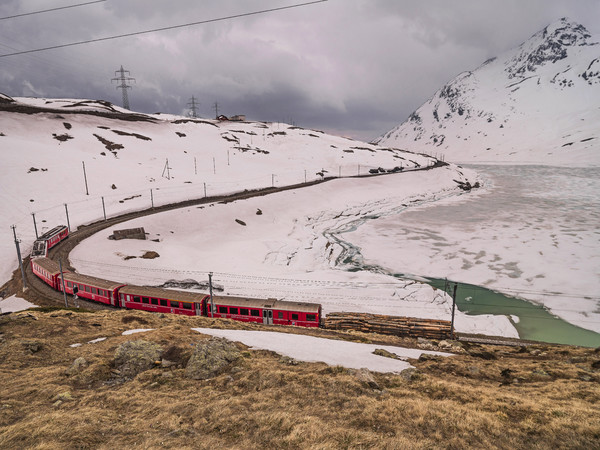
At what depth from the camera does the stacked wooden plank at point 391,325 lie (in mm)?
27922

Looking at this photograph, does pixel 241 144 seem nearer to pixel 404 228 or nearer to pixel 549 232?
pixel 404 228

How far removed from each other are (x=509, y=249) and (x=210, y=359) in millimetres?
57291

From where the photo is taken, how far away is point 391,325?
2914 cm

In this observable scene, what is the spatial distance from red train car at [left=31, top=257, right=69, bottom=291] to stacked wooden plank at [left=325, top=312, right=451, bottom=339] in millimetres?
33752

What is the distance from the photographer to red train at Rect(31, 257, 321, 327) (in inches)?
1182

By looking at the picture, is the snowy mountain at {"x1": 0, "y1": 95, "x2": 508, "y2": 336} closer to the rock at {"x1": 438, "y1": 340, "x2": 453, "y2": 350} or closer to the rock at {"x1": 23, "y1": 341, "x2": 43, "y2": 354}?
the rock at {"x1": 438, "y1": 340, "x2": 453, "y2": 350}

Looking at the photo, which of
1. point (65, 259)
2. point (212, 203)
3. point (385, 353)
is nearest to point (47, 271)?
point (65, 259)

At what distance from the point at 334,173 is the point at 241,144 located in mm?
53154

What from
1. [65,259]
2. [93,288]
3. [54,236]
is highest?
[54,236]

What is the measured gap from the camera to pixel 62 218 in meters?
60.7

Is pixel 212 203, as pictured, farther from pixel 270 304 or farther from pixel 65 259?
pixel 270 304

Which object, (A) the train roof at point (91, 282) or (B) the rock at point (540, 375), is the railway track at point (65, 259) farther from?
(B) the rock at point (540, 375)

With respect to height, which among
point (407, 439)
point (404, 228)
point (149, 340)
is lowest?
point (404, 228)

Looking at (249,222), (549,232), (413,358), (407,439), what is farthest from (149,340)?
(549,232)
